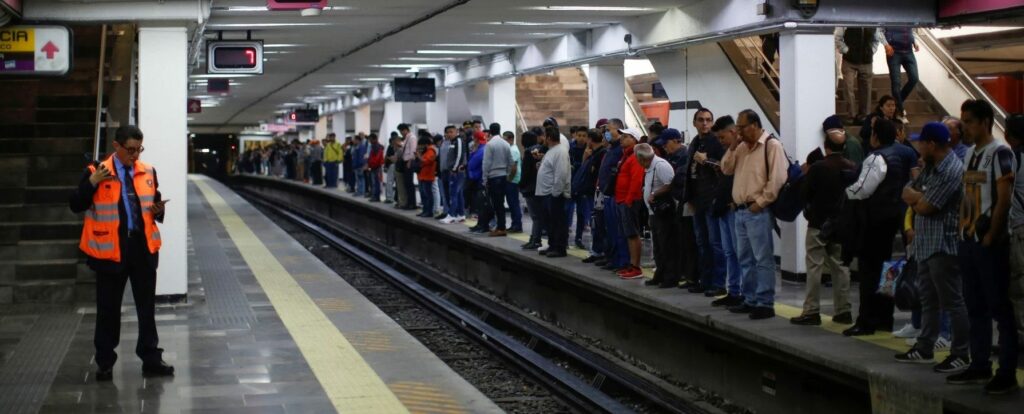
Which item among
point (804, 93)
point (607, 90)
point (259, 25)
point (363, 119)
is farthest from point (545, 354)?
point (363, 119)

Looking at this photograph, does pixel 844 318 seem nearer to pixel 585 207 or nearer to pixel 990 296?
pixel 990 296

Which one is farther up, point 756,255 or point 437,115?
point 437,115

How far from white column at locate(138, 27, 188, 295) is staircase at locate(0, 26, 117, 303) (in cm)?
105

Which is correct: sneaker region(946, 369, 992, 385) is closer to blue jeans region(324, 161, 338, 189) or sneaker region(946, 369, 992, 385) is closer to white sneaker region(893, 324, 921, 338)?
white sneaker region(893, 324, 921, 338)

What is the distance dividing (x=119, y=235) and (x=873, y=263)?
523 cm

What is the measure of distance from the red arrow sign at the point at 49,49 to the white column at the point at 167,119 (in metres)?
0.85

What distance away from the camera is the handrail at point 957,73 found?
16609 millimetres

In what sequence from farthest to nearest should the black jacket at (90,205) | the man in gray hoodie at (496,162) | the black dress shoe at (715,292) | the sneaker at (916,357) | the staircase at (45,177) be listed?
the man in gray hoodie at (496,162) < the staircase at (45,177) < the black dress shoe at (715,292) < the black jacket at (90,205) < the sneaker at (916,357)

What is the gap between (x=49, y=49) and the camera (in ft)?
37.4

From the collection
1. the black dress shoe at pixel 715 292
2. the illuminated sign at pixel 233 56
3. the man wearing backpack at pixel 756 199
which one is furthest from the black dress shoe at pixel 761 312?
the illuminated sign at pixel 233 56

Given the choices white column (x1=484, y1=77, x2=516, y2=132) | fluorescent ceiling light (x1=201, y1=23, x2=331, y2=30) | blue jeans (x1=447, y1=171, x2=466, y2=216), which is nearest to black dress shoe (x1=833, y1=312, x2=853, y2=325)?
fluorescent ceiling light (x1=201, y1=23, x2=331, y2=30)

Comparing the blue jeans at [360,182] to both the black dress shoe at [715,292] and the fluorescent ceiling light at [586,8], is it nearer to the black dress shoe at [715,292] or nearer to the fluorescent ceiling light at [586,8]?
the fluorescent ceiling light at [586,8]

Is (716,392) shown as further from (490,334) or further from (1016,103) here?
(1016,103)

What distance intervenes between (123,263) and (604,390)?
13.7ft
